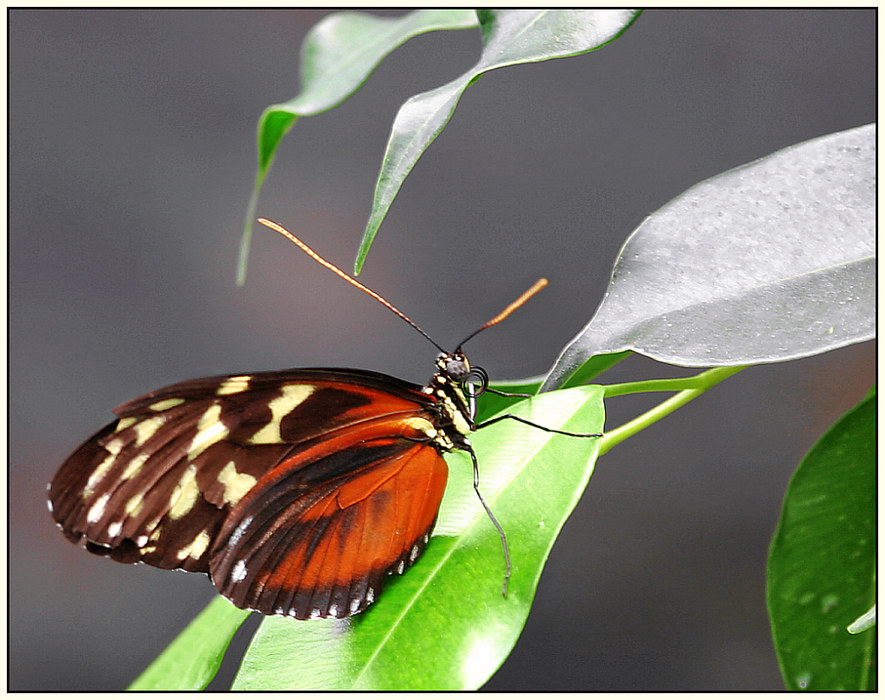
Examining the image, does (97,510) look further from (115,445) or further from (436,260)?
(436,260)

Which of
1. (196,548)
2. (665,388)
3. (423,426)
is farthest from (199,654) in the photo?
(665,388)

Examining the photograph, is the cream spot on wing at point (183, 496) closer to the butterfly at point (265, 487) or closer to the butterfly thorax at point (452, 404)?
the butterfly at point (265, 487)

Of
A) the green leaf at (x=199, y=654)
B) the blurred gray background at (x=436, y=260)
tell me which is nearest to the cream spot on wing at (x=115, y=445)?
the green leaf at (x=199, y=654)

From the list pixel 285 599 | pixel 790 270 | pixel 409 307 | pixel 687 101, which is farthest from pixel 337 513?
pixel 687 101

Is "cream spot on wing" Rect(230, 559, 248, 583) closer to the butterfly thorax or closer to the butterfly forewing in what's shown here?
the butterfly forewing

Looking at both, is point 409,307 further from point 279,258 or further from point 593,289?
point 593,289

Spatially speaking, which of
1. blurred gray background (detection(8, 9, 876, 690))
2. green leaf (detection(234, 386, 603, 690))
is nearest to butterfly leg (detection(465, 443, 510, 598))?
green leaf (detection(234, 386, 603, 690))
